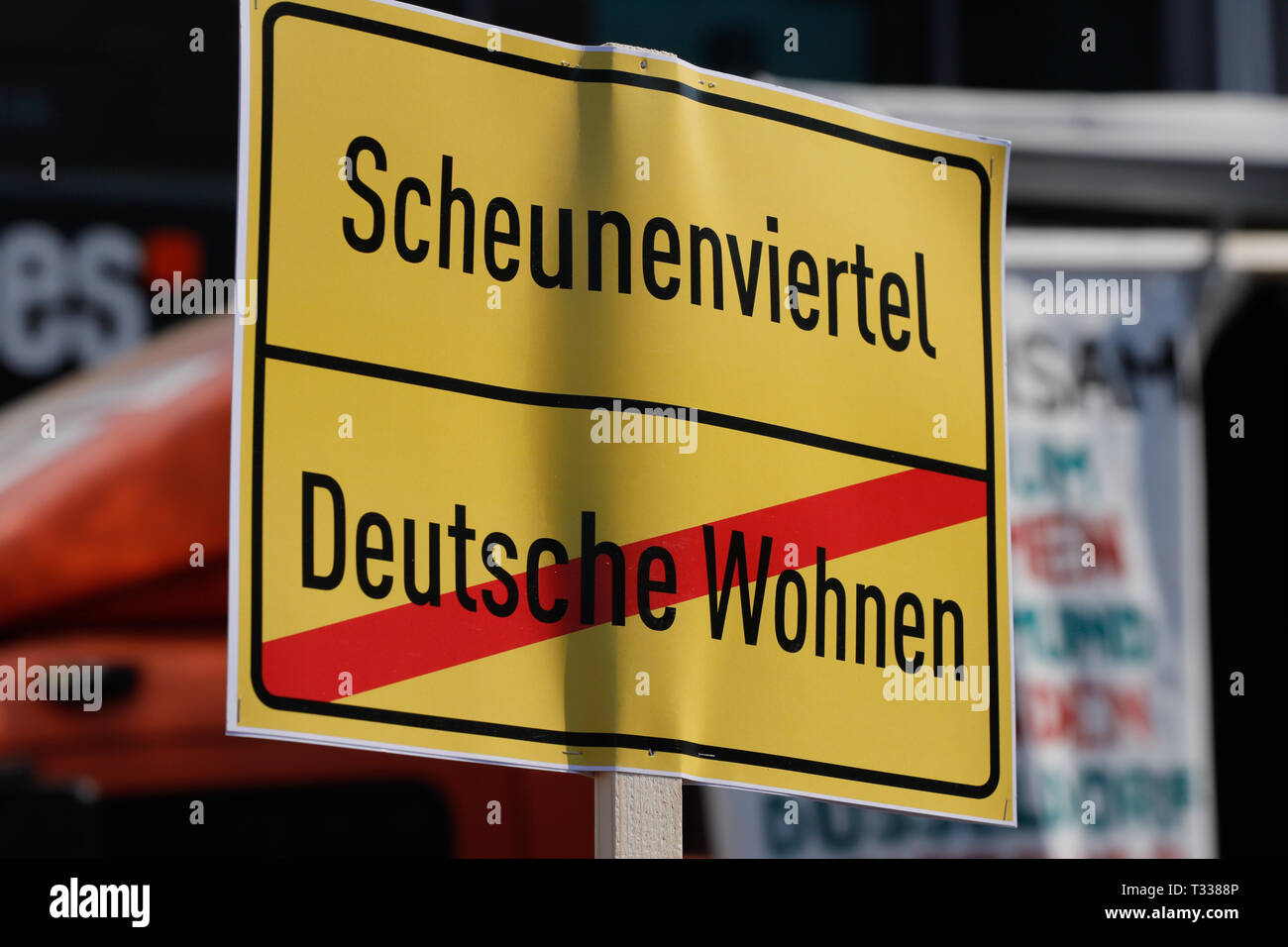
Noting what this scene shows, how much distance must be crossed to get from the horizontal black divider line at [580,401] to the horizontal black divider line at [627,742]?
0.36 m

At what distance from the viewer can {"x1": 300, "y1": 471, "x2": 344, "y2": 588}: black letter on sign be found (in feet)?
5.49

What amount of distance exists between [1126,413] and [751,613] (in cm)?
314

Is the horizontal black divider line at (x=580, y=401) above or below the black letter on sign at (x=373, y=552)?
above

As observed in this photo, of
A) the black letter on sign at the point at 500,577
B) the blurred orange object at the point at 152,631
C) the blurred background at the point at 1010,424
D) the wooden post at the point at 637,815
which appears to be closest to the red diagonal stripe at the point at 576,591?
the black letter on sign at the point at 500,577

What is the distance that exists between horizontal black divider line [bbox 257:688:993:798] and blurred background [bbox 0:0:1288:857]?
142 centimetres

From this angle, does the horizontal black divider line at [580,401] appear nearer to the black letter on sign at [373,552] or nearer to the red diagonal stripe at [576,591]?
the red diagonal stripe at [576,591]

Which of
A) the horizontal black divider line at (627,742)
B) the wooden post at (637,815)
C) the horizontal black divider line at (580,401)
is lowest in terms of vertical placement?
the wooden post at (637,815)

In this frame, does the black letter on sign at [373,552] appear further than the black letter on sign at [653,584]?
No

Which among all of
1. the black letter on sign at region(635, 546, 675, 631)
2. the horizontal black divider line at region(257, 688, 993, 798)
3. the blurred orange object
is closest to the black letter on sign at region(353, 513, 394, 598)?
the horizontal black divider line at region(257, 688, 993, 798)

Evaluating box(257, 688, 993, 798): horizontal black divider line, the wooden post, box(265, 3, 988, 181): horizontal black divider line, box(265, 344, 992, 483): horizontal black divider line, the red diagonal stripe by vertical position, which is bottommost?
the wooden post

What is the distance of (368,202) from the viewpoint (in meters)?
1.74

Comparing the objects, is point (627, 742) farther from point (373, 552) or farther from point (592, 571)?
point (373, 552)

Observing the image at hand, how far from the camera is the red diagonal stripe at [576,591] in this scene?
166 cm

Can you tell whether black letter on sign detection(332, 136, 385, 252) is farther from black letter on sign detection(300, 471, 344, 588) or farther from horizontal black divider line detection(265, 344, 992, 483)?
black letter on sign detection(300, 471, 344, 588)
